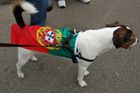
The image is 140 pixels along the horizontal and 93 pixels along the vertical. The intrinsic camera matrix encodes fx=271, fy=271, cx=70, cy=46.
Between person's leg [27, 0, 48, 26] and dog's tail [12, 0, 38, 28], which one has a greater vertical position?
dog's tail [12, 0, 38, 28]

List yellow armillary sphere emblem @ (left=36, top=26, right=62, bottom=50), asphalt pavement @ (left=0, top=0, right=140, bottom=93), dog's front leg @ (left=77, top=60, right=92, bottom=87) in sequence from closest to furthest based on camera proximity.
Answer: yellow armillary sphere emblem @ (left=36, top=26, right=62, bottom=50)
dog's front leg @ (left=77, top=60, right=92, bottom=87)
asphalt pavement @ (left=0, top=0, right=140, bottom=93)

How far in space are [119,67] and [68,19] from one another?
1.25m

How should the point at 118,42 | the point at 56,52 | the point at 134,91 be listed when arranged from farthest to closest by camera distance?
the point at 134,91, the point at 56,52, the point at 118,42

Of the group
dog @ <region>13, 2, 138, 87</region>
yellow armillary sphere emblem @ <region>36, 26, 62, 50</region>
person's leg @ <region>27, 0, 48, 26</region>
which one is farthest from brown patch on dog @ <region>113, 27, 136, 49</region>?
person's leg @ <region>27, 0, 48, 26</region>

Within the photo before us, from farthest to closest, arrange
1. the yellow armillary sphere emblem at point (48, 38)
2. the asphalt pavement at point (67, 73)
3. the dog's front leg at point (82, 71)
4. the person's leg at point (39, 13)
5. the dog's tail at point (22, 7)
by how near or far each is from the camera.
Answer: the person's leg at point (39, 13)
the asphalt pavement at point (67, 73)
the dog's front leg at point (82, 71)
the yellow armillary sphere emblem at point (48, 38)
the dog's tail at point (22, 7)

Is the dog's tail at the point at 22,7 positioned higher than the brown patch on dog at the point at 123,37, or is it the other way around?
the dog's tail at the point at 22,7

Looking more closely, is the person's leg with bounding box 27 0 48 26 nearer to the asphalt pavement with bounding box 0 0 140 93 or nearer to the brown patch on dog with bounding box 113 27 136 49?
the asphalt pavement with bounding box 0 0 140 93

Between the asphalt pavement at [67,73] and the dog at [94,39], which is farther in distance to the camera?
the asphalt pavement at [67,73]

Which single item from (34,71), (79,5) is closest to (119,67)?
(34,71)

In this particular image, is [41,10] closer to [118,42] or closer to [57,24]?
[57,24]

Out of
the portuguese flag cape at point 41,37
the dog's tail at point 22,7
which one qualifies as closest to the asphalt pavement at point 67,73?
the portuguese flag cape at point 41,37

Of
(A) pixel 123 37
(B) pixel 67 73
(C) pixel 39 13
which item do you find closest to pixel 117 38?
(A) pixel 123 37

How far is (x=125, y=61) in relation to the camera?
11.2 ft

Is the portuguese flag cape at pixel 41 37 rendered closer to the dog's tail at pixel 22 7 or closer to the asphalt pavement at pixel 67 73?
the dog's tail at pixel 22 7
